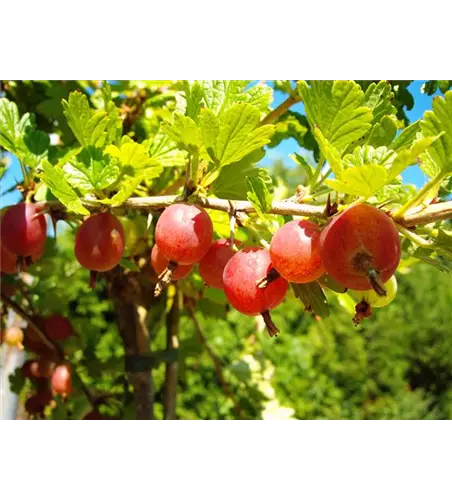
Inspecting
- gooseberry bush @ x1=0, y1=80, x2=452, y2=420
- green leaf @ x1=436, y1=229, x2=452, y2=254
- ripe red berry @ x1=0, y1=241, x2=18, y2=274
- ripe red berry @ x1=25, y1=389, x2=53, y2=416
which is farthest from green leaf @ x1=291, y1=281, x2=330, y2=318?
ripe red berry @ x1=25, y1=389, x2=53, y2=416

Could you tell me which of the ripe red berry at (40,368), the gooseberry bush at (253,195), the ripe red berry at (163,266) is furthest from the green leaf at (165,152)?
the ripe red berry at (40,368)

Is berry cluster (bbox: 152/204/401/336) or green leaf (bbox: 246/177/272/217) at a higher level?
green leaf (bbox: 246/177/272/217)

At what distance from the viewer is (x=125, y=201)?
552 millimetres

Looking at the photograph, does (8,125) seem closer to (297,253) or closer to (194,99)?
(194,99)

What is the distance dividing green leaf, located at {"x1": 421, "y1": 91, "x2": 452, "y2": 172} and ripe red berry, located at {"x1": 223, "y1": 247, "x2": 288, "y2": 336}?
0.49ft

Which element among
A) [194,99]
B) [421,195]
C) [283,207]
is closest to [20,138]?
[194,99]

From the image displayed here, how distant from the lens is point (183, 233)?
473mm

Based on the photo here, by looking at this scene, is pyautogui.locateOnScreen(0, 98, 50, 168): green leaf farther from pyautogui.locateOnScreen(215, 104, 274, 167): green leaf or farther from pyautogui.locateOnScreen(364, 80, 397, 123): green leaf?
pyautogui.locateOnScreen(364, 80, 397, 123): green leaf

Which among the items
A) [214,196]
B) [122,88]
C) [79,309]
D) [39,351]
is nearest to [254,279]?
[214,196]

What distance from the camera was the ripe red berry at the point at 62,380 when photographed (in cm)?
99

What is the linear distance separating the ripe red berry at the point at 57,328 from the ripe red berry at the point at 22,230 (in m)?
0.51

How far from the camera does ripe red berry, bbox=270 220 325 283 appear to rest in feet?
1.36
